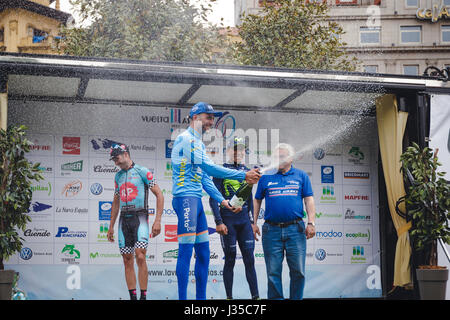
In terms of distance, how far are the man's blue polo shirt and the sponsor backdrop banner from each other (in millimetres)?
1482

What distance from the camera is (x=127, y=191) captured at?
7570 mm

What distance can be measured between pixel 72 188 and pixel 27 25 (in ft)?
128

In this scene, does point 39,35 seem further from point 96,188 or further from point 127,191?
point 127,191

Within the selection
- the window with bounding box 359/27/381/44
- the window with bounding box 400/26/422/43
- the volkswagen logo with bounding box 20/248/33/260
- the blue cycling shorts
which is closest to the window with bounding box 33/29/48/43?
the window with bounding box 359/27/381/44

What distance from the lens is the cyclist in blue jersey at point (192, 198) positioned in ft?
20.0

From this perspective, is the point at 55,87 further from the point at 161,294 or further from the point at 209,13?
the point at 209,13

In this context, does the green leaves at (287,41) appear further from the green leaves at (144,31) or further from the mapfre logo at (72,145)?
the mapfre logo at (72,145)

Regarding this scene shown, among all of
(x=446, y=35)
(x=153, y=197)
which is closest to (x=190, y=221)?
(x=153, y=197)

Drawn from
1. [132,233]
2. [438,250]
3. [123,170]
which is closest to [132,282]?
[132,233]

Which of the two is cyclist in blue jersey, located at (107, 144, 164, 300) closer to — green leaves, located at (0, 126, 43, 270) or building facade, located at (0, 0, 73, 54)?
green leaves, located at (0, 126, 43, 270)

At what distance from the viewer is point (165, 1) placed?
2398 cm

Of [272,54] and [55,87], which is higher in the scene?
[272,54]
